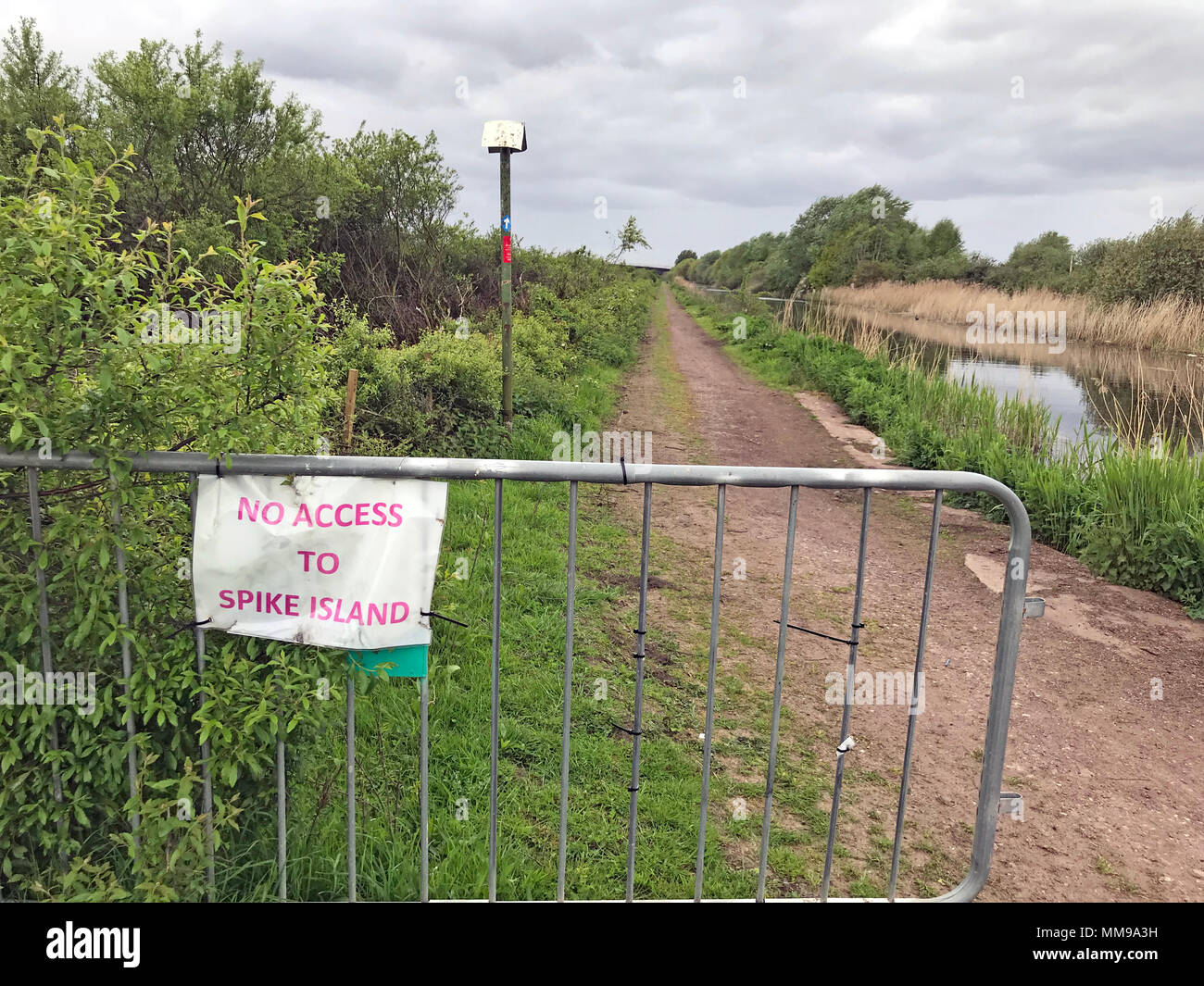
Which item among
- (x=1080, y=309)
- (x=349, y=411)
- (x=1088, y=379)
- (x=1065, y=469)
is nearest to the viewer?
(x=349, y=411)

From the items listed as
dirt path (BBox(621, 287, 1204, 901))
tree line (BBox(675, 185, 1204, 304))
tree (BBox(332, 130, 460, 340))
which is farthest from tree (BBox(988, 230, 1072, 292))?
dirt path (BBox(621, 287, 1204, 901))

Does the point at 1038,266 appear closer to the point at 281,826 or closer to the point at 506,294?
the point at 506,294

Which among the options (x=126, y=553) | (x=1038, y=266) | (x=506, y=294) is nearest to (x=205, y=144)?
(x=506, y=294)

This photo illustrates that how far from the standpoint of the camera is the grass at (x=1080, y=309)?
1730 cm

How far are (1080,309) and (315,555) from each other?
26.2 metres

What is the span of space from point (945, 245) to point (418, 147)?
179 ft

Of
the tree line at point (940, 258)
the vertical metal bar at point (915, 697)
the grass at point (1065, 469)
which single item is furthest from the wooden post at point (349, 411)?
the tree line at point (940, 258)

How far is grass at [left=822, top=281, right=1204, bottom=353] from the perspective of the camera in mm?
17297

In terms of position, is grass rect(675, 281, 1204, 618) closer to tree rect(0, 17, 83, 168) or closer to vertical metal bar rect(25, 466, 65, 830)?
vertical metal bar rect(25, 466, 65, 830)

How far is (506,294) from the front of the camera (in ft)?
31.2

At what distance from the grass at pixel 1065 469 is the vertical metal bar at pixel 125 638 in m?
7.22

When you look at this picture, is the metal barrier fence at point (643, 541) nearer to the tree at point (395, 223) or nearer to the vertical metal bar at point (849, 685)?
the vertical metal bar at point (849, 685)
